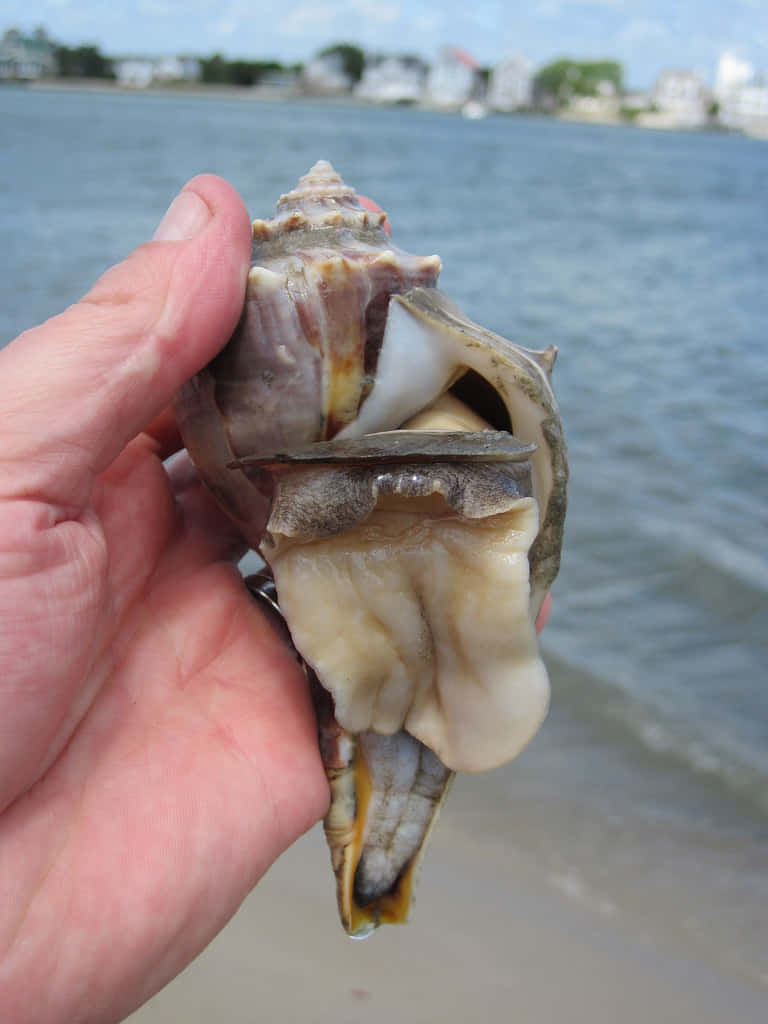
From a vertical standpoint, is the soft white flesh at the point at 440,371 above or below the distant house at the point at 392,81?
above

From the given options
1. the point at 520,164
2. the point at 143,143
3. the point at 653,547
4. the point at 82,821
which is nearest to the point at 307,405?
the point at 82,821

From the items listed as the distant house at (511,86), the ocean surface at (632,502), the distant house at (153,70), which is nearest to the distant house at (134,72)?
the distant house at (153,70)

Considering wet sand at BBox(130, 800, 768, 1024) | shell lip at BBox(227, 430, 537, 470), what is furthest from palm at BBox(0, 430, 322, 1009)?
wet sand at BBox(130, 800, 768, 1024)

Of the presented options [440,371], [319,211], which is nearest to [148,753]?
[440,371]

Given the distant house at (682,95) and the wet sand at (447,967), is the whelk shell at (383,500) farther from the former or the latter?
the distant house at (682,95)

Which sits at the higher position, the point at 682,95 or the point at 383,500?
the point at 383,500

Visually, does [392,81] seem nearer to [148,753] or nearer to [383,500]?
[383,500]

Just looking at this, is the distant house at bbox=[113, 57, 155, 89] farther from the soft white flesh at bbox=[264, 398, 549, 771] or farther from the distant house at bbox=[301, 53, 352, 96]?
the soft white flesh at bbox=[264, 398, 549, 771]
